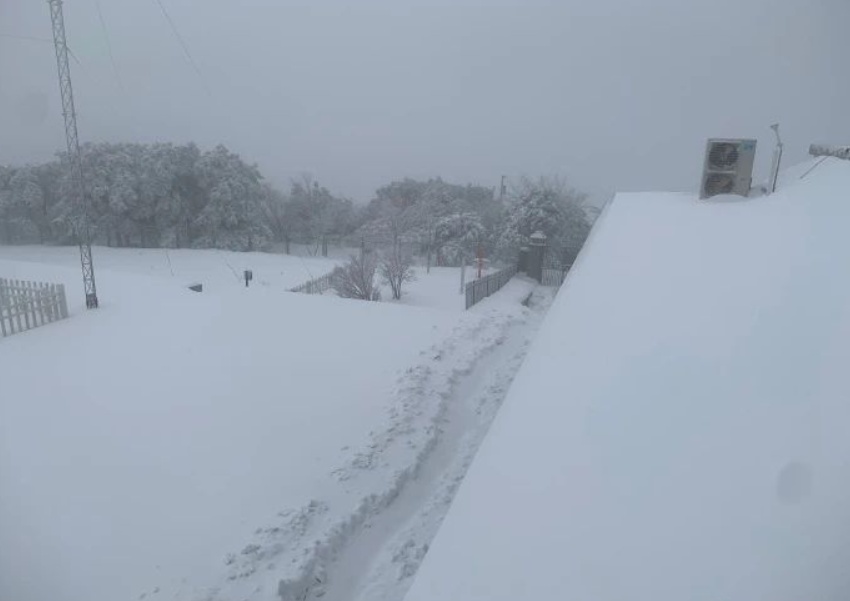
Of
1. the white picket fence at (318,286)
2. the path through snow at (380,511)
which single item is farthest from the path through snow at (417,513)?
the white picket fence at (318,286)

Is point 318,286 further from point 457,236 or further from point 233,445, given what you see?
point 457,236

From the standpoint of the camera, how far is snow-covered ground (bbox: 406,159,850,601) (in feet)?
3.45

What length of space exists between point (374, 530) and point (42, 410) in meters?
3.43

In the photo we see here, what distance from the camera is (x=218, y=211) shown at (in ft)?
78.7

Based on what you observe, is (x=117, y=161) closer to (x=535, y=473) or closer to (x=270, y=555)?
(x=270, y=555)

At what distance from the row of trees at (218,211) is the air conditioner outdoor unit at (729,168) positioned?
36.3 feet

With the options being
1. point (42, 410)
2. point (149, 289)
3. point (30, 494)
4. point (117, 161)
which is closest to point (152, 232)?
point (117, 161)

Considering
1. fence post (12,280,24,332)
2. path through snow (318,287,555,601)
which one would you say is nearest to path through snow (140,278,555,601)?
path through snow (318,287,555,601)

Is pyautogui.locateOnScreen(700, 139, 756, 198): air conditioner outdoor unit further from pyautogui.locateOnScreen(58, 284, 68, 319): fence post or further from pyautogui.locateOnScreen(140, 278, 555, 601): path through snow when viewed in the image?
pyautogui.locateOnScreen(58, 284, 68, 319): fence post

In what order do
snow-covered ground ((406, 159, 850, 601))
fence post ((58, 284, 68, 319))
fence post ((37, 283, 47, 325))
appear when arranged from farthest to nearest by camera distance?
fence post ((58, 284, 68, 319)) < fence post ((37, 283, 47, 325)) < snow-covered ground ((406, 159, 850, 601))

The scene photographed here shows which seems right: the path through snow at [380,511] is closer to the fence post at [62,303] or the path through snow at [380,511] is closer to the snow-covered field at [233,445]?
the snow-covered field at [233,445]

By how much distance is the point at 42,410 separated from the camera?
14.6 feet

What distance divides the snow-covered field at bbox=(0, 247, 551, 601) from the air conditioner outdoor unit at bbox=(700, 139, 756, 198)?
342 centimetres

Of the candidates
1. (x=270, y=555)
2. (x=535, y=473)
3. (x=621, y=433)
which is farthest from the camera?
(x=270, y=555)
